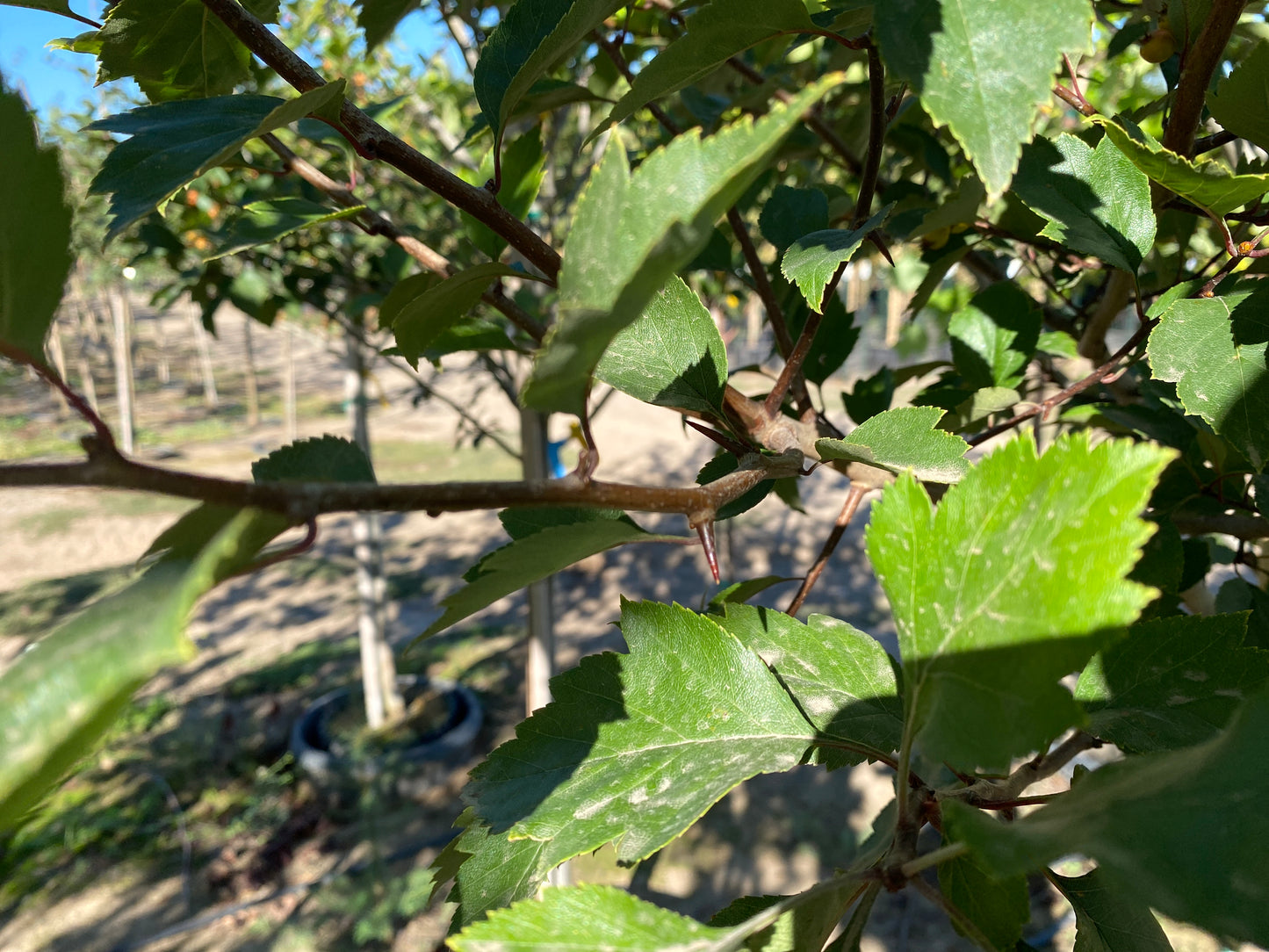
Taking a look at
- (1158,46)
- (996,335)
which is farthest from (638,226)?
(1158,46)

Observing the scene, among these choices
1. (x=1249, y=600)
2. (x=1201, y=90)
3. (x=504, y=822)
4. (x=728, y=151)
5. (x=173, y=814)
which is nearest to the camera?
(x=728, y=151)

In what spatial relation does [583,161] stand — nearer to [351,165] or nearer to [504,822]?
[351,165]

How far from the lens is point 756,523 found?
6605 millimetres

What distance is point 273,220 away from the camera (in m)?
0.76

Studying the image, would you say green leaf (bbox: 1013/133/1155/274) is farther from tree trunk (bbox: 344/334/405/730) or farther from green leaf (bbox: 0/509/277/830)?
tree trunk (bbox: 344/334/405/730)

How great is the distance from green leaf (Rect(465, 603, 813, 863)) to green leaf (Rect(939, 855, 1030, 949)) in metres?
0.12

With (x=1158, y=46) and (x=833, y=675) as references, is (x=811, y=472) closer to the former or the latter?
(x=833, y=675)

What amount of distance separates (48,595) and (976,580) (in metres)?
6.87

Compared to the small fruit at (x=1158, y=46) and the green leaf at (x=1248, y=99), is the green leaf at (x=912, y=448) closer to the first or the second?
the green leaf at (x=1248, y=99)

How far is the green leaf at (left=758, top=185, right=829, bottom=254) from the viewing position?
0.77 meters

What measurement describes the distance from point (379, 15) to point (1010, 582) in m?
0.85

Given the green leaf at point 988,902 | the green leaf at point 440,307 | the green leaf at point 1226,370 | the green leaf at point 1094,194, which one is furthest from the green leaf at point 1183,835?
the green leaf at point 440,307

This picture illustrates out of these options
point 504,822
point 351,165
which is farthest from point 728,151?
point 351,165

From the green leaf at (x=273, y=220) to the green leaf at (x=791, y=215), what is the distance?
387 millimetres
